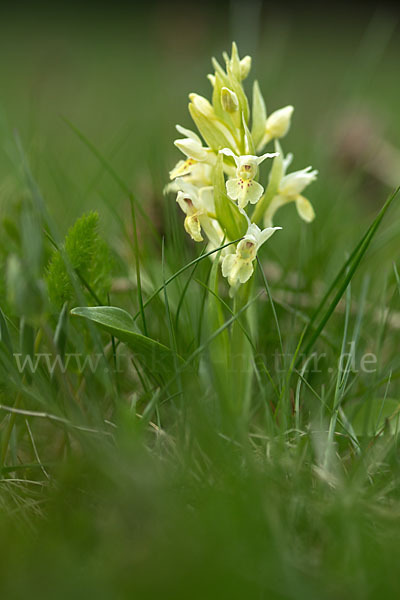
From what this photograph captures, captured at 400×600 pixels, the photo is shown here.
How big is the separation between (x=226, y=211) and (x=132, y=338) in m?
0.28

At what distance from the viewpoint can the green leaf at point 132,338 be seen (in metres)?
0.79

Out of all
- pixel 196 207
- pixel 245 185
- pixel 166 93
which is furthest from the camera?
pixel 166 93

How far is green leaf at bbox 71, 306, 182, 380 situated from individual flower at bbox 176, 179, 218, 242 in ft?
0.70

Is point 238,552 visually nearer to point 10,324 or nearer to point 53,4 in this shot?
point 10,324

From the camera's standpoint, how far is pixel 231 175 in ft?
3.34

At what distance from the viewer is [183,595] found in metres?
0.50

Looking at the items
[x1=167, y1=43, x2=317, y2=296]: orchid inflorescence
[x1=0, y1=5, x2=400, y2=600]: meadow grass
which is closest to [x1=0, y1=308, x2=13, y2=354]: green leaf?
[x1=0, y1=5, x2=400, y2=600]: meadow grass

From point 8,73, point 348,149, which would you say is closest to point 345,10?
point 8,73

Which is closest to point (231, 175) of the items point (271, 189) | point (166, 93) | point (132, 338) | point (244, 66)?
point (271, 189)

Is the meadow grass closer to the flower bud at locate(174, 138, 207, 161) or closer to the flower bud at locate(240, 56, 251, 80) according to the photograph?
the flower bud at locate(174, 138, 207, 161)

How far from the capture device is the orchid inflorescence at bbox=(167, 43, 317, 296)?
0.90m

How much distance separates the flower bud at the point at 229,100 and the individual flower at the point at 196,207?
14cm

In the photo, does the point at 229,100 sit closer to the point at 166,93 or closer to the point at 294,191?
the point at 294,191

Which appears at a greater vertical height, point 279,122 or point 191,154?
point 279,122
